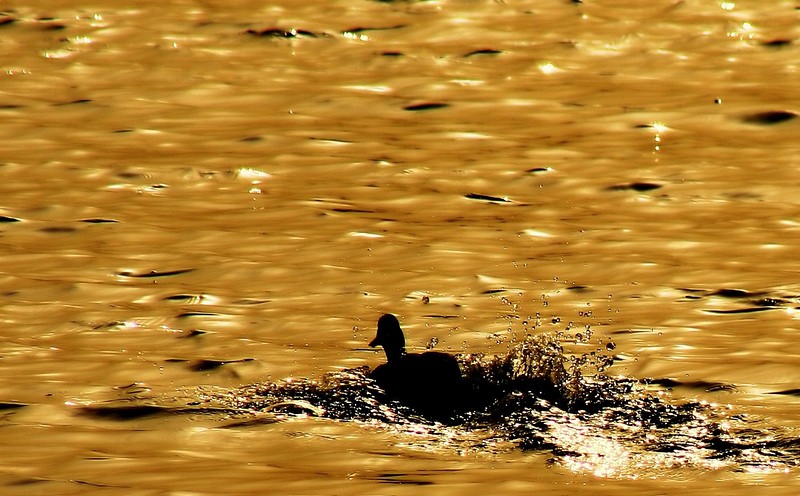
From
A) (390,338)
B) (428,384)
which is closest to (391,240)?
(390,338)

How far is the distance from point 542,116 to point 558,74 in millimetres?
1342

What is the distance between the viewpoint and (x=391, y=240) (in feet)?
36.8

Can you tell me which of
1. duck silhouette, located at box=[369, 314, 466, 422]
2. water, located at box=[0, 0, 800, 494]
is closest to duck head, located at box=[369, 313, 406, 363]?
duck silhouette, located at box=[369, 314, 466, 422]

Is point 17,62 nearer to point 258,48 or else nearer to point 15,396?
point 258,48

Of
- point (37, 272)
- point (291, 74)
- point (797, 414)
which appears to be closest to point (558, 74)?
point (291, 74)


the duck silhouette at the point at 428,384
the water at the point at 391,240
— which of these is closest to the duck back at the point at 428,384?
the duck silhouette at the point at 428,384

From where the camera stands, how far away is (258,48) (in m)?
16.6

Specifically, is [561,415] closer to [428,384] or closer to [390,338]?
[428,384]

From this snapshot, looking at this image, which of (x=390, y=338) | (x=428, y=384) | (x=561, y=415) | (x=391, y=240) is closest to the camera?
(x=561, y=415)

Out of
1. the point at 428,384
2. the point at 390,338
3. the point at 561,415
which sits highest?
the point at 390,338

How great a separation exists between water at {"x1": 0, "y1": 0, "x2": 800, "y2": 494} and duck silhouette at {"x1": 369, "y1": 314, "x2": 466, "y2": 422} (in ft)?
0.45

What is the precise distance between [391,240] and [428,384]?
3441 millimetres

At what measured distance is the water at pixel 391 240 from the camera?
7113 mm

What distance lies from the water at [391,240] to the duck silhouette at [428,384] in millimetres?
137
